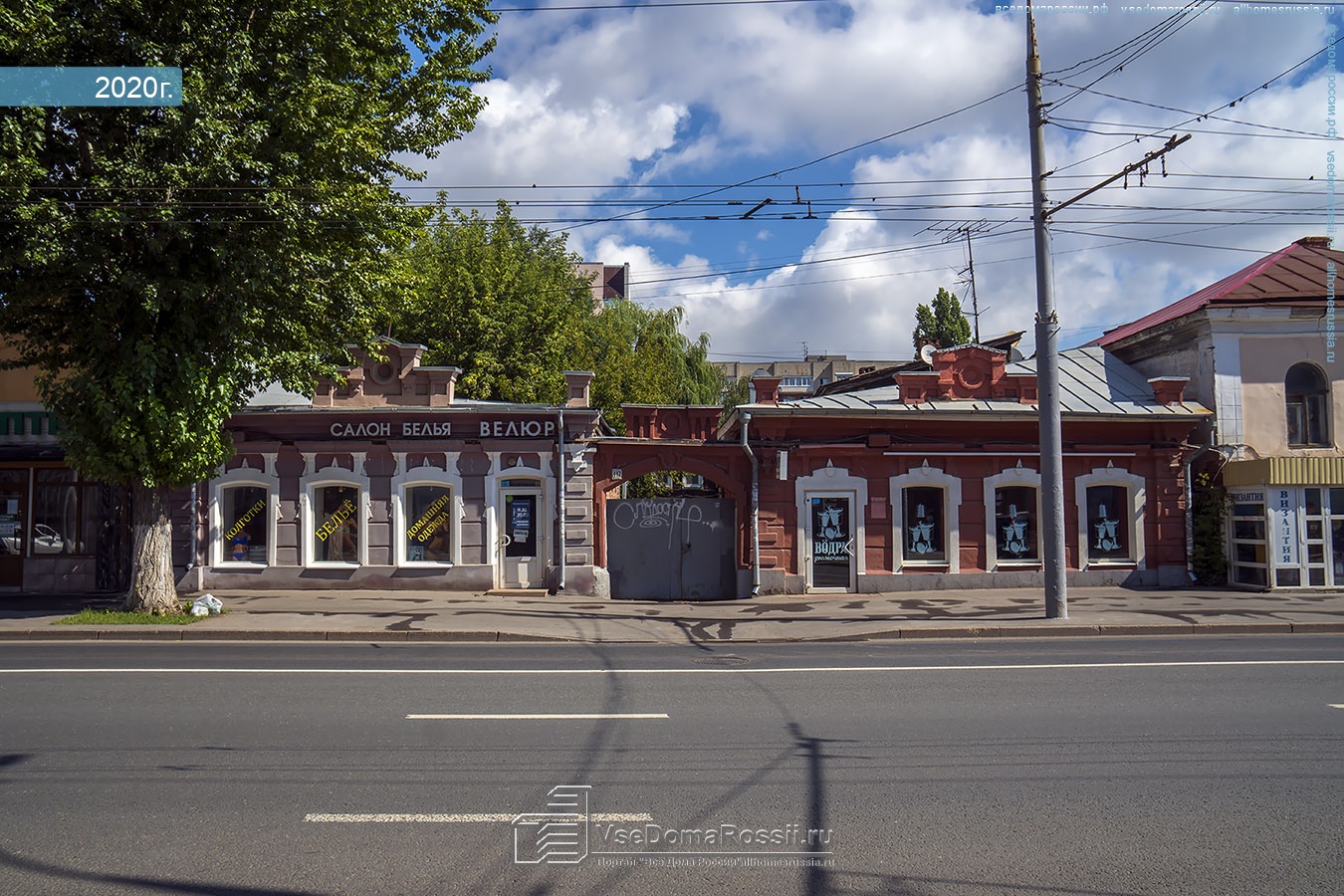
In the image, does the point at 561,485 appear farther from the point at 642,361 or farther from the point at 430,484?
the point at 642,361

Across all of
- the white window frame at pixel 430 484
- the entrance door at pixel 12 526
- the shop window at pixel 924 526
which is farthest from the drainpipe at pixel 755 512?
the entrance door at pixel 12 526

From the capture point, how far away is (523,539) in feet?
62.4

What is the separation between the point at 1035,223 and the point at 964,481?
6302mm

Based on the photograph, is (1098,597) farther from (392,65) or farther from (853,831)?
(392,65)

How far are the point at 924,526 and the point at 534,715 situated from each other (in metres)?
13.7

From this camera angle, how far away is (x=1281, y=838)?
201 inches

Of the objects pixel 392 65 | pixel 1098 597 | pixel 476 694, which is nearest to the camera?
pixel 476 694

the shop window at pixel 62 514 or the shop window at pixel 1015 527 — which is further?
the shop window at pixel 1015 527

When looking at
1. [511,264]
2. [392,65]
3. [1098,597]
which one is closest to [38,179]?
[392,65]

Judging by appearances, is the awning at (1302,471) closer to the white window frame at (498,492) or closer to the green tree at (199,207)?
the white window frame at (498,492)

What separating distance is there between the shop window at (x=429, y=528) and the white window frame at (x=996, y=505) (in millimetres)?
11574

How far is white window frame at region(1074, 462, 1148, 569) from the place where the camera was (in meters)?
20.0

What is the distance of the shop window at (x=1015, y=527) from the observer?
789 inches

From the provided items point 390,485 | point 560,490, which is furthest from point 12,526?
point 560,490
